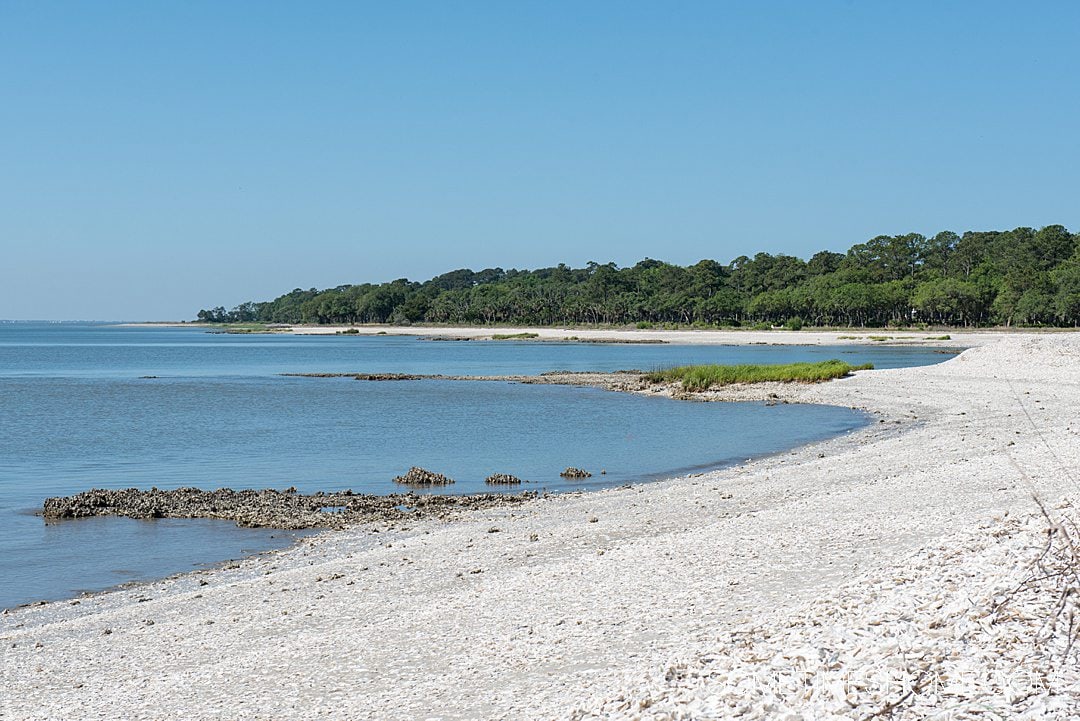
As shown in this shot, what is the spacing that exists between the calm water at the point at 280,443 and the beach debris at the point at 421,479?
406mm

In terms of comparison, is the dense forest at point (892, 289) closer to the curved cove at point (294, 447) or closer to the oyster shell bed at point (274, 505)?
the curved cove at point (294, 447)

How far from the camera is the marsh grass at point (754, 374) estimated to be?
48.7 meters

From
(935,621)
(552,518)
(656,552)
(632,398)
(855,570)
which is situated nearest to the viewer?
(935,621)

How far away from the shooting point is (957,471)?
17828 mm

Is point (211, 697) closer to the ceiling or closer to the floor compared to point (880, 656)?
closer to the floor

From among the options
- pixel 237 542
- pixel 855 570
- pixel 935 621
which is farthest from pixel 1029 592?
pixel 237 542

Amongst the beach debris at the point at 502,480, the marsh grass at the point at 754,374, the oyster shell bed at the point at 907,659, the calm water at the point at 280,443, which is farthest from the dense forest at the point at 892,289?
the oyster shell bed at the point at 907,659

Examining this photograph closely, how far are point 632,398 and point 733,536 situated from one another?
33948 millimetres

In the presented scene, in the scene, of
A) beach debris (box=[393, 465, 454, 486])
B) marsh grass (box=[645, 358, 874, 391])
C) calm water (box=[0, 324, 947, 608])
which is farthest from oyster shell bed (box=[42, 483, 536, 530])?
marsh grass (box=[645, 358, 874, 391])

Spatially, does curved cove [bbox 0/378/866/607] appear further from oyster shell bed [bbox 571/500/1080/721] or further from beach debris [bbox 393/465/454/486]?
oyster shell bed [bbox 571/500/1080/721]

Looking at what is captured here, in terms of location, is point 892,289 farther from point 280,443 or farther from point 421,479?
point 421,479

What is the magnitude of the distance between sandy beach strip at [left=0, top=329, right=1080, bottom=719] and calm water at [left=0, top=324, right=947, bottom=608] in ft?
9.39

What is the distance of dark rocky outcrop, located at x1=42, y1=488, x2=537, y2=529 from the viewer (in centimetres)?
1806

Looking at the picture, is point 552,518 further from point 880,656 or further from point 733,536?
point 880,656
